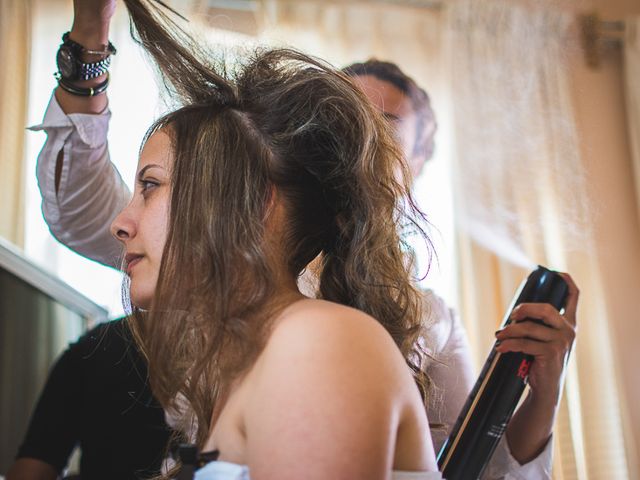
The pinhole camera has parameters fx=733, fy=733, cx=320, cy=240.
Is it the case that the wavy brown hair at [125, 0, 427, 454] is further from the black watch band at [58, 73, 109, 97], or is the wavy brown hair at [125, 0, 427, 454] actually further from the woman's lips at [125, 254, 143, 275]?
the black watch band at [58, 73, 109, 97]

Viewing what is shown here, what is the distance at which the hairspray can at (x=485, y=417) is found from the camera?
0.89m

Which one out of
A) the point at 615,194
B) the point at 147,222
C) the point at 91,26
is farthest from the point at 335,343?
the point at 615,194

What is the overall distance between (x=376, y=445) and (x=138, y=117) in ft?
5.92

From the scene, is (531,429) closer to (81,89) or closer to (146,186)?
(146,186)

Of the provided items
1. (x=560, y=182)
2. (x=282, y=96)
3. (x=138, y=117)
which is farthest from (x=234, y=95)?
(x=560, y=182)

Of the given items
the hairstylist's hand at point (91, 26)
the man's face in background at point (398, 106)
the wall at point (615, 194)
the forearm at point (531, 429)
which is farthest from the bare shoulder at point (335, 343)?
the wall at point (615, 194)

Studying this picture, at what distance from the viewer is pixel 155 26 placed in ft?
2.99

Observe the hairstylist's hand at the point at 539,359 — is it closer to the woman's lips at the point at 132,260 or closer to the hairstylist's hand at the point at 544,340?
the hairstylist's hand at the point at 544,340

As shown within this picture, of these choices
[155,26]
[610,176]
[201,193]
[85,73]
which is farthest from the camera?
[610,176]

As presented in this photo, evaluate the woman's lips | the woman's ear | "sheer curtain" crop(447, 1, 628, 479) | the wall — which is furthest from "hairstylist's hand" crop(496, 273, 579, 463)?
the wall

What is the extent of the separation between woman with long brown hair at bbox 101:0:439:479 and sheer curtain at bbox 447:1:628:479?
141 centimetres

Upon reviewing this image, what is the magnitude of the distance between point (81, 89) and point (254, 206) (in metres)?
0.54

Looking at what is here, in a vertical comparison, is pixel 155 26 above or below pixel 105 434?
above

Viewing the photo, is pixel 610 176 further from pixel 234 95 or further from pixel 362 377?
pixel 362 377
